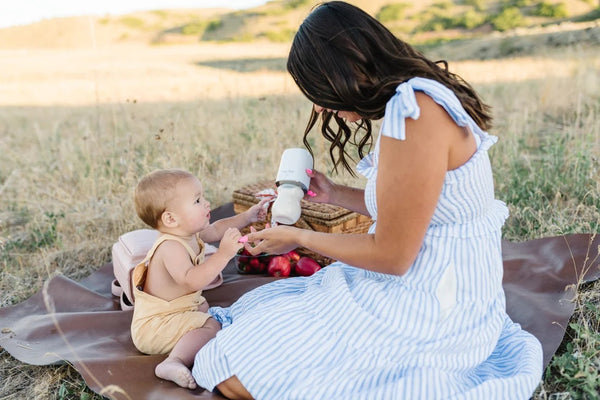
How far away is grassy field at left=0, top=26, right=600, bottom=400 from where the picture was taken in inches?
94.6

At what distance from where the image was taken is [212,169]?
4746mm

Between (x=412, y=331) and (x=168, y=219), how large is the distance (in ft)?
3.53

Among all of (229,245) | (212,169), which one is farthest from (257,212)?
(212,169)

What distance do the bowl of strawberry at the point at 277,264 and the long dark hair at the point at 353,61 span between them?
1.40 meters

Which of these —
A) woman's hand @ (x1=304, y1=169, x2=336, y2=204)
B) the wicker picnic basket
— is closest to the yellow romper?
woman's hand @ (x1=304, y1=169, x2=336, y2=204)

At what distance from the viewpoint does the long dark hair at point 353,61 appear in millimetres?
1729

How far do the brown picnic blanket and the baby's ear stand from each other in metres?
0.52

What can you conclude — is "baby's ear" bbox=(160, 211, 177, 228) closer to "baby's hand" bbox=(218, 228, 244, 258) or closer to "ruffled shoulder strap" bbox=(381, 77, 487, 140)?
"baby's hand" bbox=(218, 228, 244, 258)

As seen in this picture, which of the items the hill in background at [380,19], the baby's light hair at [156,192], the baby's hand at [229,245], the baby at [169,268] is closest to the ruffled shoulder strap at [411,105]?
the baby's hand at [229,245]

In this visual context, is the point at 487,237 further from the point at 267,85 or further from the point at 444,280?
the point at 267,85

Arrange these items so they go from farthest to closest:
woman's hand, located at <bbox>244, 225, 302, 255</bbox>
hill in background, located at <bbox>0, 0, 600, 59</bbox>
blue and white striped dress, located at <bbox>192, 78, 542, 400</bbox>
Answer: hill in background, located at <bbox>0, 0, 600, 59</bbox>, woman's hand, located at <bbox>244, 225, 302, 255</bbox>, blue and white striped dress, located at <bbox>192, 78, 542, 400</bbox>

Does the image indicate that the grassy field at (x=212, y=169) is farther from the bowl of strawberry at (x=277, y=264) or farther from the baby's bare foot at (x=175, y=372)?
the bowl of strawberry at (x=277, y=264)

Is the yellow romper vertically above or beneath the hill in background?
beneath

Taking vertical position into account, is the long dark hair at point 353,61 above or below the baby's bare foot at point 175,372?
above
